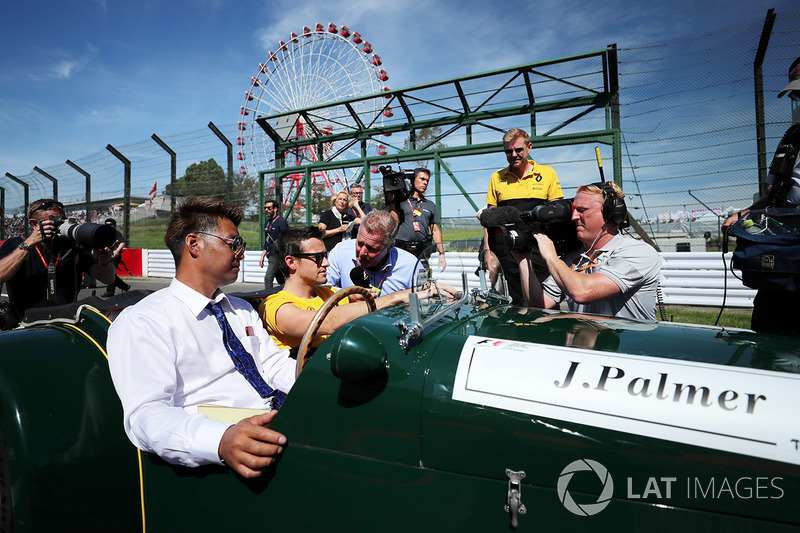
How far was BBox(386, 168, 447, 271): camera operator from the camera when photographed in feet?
17.5

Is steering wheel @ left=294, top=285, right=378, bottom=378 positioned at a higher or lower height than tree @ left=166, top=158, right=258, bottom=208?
lower

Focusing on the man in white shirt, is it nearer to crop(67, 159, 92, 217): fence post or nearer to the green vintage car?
the green vintage car

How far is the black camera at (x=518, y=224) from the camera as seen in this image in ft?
6.58

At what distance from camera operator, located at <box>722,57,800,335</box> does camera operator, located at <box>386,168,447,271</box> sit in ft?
10.3

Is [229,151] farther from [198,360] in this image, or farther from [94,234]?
[198,360]

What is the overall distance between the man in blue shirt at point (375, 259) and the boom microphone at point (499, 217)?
1.22 metres

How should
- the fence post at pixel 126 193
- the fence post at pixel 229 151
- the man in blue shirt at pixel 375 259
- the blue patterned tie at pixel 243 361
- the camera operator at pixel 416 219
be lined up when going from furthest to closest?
the fence post at pixel 126 193 < the fence post at pixel 229 151 < the camera operator at pixel 416 219 < the man in blue shirt at pixel 375 259 < the blue patterned tie at pixel 243 361

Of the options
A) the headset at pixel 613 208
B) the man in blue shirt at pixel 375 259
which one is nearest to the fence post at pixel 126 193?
the man in blue shirt at pixel 375 259

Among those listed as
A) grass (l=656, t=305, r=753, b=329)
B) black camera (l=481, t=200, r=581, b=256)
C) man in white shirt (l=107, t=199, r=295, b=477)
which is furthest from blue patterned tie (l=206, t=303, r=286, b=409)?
grass (l=656, t=305, r=753, b=329)

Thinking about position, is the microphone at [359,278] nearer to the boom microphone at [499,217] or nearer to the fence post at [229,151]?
the boom microphone at [499,217]

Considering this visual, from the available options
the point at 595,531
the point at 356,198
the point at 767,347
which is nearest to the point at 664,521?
the point at 595,531

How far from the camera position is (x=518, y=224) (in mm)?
2076

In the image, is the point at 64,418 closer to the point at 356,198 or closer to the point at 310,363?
the point at 310,363

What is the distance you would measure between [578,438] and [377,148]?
9488 mm
